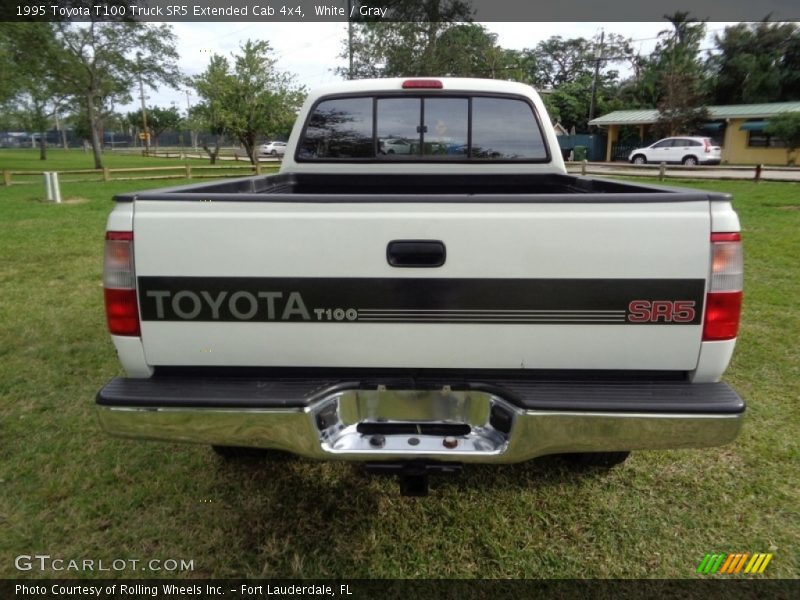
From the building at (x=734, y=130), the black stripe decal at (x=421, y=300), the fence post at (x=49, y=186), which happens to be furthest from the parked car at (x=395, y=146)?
the building at (x=734, y=130)

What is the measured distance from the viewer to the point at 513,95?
4066 mm

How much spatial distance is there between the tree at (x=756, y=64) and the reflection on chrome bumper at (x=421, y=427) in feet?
147

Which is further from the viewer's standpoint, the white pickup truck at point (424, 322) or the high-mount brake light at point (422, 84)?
the high-mount brake light at point (422, 84)

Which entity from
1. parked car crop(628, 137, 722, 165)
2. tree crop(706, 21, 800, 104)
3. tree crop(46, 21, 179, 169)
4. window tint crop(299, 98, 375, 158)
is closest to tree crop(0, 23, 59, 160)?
tree crop(46, 21, 179, 169)

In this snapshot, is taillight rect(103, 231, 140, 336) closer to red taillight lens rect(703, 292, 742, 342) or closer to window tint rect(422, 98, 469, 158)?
red taillight lens rect(703, 292, 742, 342)

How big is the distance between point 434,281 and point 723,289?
39.5 inches

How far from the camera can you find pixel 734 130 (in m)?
36.5

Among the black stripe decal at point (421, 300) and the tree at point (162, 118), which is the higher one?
the tree at point (162, 118)

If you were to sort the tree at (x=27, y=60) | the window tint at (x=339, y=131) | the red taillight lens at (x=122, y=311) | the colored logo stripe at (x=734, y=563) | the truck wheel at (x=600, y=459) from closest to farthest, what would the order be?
the red taillight lens at (x=122, y=311) < the colored logo stripe at (x=734, y=563) < the truck wheel at (x=600, y=459) < the window tint at (x=339, y=131) < the tree at (x=27, y=60)

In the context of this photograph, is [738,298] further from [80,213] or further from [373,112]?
[80,213]

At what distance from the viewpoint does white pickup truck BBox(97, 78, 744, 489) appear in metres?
2.04

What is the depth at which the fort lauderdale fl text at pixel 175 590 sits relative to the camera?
92.1 inches

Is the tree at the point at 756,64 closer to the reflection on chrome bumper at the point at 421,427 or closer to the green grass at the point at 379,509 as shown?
the green grass at the point at 379,509

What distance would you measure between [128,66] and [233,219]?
37.5 metres
